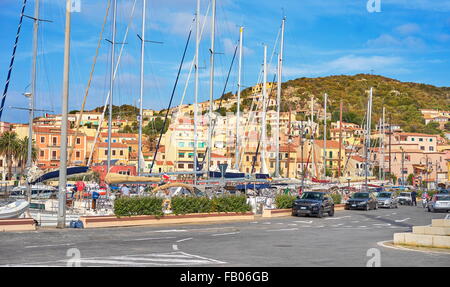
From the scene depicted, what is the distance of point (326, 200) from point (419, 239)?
2109 cm

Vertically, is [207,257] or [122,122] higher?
[122,122]

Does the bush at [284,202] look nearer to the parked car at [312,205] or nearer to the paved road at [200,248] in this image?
the parked car at [312,205]

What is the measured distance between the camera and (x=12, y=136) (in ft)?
314

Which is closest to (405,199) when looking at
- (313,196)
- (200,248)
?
(313,196)

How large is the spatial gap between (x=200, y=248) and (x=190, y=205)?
12908mm

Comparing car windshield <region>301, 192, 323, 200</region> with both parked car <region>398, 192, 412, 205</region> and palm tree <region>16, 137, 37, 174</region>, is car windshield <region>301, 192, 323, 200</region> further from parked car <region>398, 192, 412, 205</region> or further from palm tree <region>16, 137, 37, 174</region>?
palm tree <region>16, 137, 37, 174</region>

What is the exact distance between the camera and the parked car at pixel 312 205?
38719 millimetres

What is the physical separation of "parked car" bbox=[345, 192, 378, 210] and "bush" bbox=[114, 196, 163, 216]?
25.0 metres

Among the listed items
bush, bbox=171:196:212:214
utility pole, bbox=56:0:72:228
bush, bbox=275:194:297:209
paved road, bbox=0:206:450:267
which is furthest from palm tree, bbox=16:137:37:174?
paved road, bbox=0:206:450:267

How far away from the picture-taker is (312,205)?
38.7 meters

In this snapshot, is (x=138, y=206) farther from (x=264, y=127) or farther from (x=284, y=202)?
(x=264, y=127)
